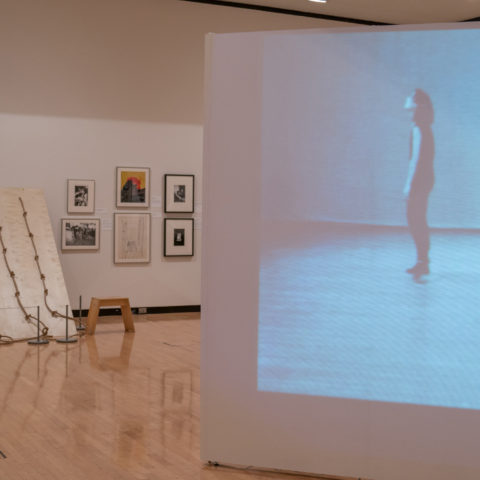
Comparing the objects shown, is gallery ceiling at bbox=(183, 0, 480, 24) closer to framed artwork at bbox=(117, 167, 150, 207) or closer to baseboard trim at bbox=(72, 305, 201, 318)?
framed artwork at bbox=(117, 167, 150, 207)

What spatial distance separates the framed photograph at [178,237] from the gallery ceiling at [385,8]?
145 inches

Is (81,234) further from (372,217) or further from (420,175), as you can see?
(420,175)

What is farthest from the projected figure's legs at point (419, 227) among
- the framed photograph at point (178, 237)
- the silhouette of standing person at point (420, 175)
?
the framed photograph at point (178, 237)

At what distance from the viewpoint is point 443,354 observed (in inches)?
160

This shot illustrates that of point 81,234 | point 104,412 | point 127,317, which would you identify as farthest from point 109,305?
point 104,412

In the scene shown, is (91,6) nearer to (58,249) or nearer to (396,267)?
(58,249)

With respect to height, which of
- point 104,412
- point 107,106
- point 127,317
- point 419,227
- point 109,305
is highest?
point 107,106

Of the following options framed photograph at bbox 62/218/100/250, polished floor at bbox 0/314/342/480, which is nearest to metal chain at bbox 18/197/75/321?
polished floor at bbox 0/314/342/480

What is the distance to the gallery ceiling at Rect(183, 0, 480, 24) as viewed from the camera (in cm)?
1257

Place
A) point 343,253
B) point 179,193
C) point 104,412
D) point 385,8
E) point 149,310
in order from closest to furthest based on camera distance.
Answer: point 343,253, point 104,412, point 149,310, point 179,193, point 385,8

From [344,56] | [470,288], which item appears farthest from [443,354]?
[344,56]

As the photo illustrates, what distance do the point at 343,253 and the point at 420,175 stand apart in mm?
595

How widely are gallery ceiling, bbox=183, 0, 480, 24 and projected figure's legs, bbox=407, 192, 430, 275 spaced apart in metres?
9.27

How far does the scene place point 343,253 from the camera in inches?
165
